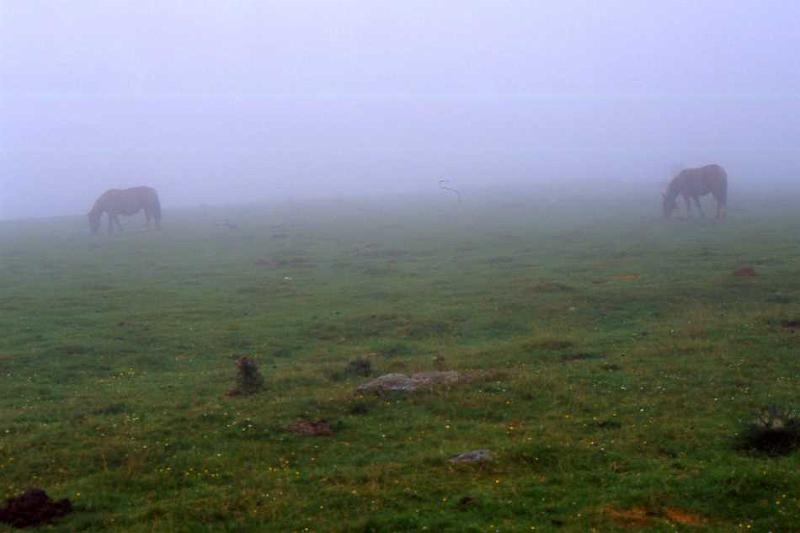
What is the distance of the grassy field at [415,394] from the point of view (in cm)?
1003

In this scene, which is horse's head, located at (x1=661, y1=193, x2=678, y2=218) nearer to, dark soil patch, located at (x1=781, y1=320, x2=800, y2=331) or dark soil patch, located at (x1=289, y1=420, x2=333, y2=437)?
dark soil patch, located at (x1=781, y1=320, x2=800, y2=331)

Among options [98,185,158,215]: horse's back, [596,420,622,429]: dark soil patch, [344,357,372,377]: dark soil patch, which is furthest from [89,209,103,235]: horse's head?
[596,420,622,429]: dark soil patch

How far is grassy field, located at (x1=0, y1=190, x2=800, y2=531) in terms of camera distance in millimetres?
10031

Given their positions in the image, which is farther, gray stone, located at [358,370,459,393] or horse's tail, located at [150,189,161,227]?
horse's tail, located at [150,189,161,227]

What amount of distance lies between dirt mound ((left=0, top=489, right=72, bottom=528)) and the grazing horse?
4614cm

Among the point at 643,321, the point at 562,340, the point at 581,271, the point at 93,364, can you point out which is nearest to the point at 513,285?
the point at 581,271

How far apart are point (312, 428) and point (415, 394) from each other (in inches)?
87.7

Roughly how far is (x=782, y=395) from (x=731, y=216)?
4034cm

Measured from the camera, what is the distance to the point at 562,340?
761 inches

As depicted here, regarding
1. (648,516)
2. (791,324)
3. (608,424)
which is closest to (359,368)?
(608,424)

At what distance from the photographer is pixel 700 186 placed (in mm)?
51875

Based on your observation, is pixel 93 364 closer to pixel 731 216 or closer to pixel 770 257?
pixel 770 257

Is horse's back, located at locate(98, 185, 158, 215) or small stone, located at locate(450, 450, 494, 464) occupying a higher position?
horse's back, located at locate(98, 185, 158, 215)

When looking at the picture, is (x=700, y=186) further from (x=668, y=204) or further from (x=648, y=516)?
(x=648, y=516)
